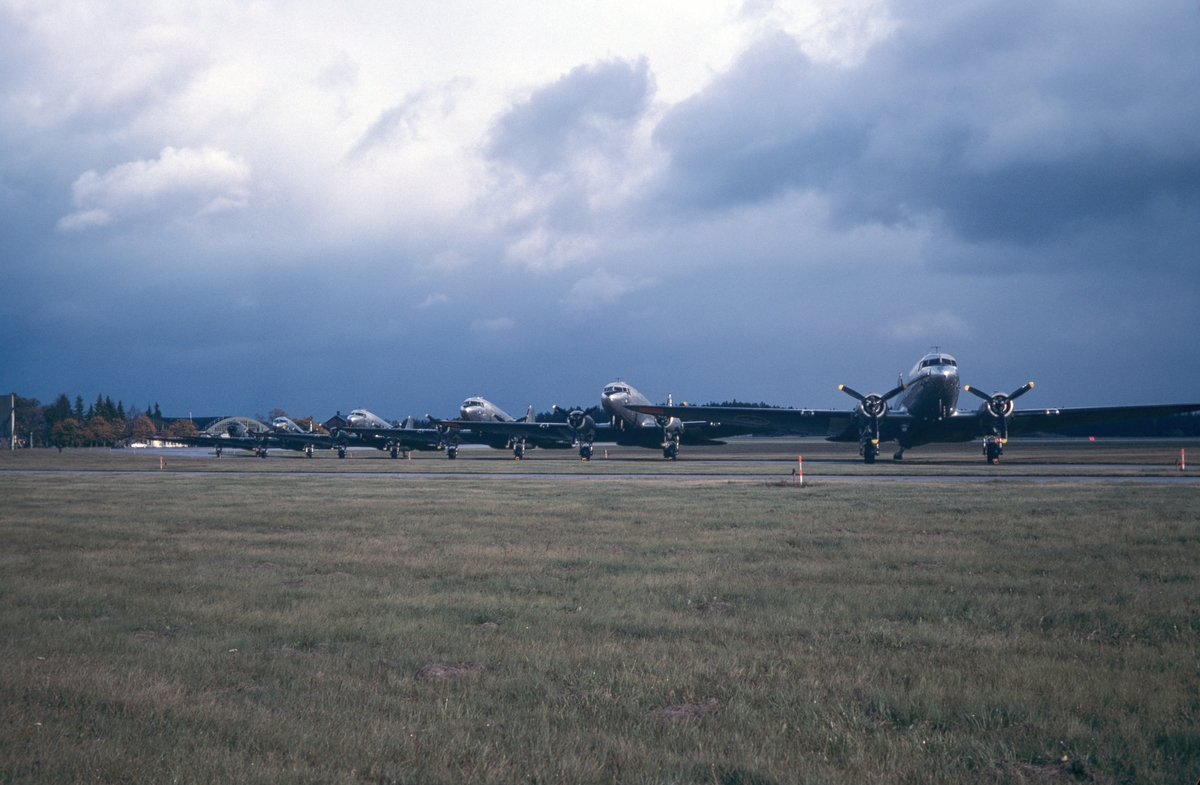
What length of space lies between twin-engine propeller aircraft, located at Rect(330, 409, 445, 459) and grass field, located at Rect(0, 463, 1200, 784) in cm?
6523

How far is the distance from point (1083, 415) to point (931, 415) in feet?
39.9

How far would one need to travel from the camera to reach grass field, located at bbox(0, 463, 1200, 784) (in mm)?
4699

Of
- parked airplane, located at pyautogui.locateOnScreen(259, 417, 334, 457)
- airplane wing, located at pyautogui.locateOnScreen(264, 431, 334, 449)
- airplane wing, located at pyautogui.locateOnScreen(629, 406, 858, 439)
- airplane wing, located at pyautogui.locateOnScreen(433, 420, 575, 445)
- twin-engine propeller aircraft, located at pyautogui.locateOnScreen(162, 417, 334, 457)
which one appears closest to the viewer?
airplane wing, located at pyautogui.locateOnScreen(629, 406, 858, 439)

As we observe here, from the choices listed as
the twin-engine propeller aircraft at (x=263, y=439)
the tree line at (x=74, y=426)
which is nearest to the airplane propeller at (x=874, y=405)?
the twin-engine propeller aircraft at (x=263, y=439)

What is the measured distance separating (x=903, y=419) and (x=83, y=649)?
1901 inches

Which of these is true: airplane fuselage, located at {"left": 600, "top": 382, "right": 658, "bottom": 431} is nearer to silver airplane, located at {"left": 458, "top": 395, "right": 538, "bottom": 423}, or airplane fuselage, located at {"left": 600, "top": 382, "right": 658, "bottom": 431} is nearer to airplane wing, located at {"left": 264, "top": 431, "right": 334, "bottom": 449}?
silver airplane, located at {"left": 458, "top": 395, "right": 538, "bottom": 423}

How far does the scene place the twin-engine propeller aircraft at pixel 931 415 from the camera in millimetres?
45750

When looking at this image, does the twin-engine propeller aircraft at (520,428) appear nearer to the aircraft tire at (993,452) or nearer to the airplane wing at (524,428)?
the airplane wing at (524,428)

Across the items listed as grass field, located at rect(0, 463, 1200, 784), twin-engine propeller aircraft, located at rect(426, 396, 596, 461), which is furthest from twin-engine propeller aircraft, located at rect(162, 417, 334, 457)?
grass field, located at rect(0, 463, 1200, 784)

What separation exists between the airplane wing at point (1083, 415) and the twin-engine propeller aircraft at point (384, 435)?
51.3 meters

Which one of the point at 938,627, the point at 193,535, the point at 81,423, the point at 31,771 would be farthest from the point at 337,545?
the point at 81,423

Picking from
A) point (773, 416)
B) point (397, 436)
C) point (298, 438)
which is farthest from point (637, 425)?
point (298, 438)

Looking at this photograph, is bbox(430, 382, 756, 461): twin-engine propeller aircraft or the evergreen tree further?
the evergreen tree

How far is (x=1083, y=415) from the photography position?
5022 cm
